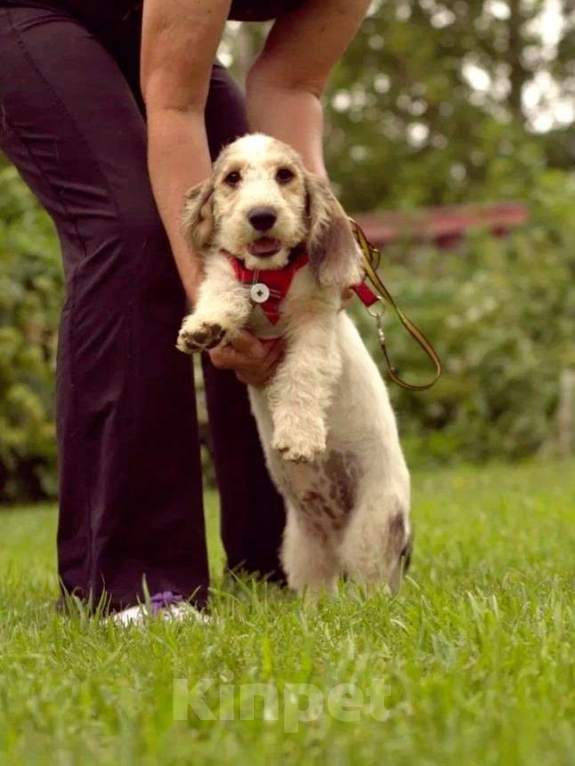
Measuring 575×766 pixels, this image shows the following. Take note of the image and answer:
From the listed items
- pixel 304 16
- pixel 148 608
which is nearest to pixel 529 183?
pixel 304 16

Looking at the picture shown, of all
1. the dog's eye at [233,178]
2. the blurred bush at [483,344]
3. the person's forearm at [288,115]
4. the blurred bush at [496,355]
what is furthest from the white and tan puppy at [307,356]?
the blurred bush at [496,355]

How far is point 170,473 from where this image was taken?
3678 millimetres

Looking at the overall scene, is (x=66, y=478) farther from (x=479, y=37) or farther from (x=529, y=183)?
(x=479, y=37)

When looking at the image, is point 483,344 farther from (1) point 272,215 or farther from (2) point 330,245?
(1) point 272,215

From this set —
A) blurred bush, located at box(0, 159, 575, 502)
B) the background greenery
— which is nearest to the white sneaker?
the background greenery

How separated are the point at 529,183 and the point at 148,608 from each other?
546 inches

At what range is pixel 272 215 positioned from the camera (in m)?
3.45

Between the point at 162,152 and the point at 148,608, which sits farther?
the point at 162,152

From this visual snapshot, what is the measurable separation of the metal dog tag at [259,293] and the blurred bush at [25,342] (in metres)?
5.47

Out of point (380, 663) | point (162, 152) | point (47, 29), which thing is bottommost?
point (380, 663)

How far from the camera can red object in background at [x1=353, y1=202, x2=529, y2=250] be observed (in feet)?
48.1

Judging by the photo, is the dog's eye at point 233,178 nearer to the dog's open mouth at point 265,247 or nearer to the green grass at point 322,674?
the dog's open mouth at point 265,247

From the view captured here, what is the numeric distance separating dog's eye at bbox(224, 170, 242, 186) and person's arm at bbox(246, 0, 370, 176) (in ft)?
1.29

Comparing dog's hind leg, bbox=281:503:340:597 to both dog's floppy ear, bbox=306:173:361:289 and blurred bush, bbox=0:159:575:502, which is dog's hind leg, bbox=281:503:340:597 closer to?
dog's floppy ear, bbox=306:173:361:289
